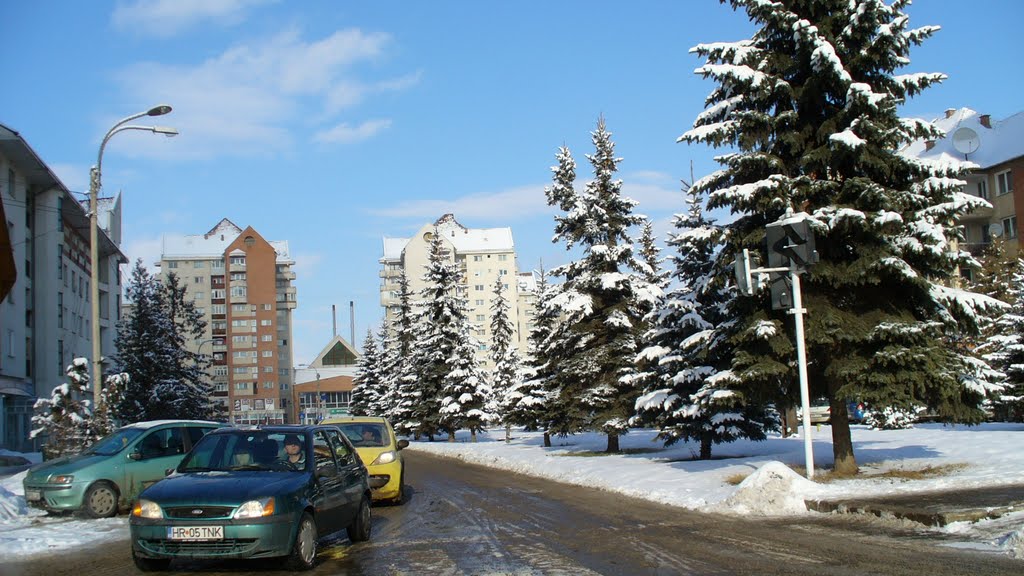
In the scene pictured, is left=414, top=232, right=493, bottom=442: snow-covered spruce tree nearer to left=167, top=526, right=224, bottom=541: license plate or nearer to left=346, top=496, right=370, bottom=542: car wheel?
left=346, top=496, right=370, bottom=542: car wheel

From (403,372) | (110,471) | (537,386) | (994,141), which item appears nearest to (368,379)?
(403,372)

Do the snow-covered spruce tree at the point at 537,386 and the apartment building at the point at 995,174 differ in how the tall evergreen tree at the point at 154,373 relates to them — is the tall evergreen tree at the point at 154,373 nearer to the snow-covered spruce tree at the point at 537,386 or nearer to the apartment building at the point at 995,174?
the snow-covered spruce tree at the point at 537,386

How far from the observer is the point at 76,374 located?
937 inches

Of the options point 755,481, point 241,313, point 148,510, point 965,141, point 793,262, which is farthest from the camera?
point 241,313

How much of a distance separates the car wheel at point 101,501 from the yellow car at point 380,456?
165 inches

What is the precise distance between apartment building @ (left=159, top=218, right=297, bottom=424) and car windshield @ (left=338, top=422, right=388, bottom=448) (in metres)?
109

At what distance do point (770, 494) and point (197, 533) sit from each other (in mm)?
8774

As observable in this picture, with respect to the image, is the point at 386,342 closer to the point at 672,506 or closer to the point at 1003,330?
the point at 1003,330

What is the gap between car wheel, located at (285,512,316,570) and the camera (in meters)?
9.27

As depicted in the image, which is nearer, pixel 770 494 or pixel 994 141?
pixel 770 494

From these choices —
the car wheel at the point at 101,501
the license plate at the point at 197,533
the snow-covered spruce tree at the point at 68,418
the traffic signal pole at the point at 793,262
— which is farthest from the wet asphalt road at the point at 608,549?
the snow-covered spruce tree at the point at 68,418

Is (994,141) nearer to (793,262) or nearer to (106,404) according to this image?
(793,262)

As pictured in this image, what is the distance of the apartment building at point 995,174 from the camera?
192 ft

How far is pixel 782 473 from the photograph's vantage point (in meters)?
14.1
